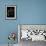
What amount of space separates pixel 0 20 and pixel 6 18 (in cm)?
22

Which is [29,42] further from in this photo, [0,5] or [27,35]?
[0,5]

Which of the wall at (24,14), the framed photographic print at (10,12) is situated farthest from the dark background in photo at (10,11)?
the wall at (24,14)

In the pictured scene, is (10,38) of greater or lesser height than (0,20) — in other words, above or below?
below

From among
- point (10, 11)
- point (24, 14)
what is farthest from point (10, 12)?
point (24, 14)

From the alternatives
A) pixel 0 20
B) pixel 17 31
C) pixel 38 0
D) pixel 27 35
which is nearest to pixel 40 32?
pixel 27 35

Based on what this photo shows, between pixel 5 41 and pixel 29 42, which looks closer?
pixel 29 42

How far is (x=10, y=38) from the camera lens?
14.9 feet

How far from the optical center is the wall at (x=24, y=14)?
4.68 meters

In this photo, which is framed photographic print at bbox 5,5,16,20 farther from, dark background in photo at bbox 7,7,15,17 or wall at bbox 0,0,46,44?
wall at bbox 0,0,46,44

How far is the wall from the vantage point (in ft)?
15.4

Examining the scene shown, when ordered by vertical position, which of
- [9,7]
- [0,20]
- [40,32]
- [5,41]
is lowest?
[5,41]

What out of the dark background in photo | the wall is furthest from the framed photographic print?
the wall

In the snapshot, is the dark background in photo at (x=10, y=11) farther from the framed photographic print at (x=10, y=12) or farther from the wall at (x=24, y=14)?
the wall at (x=24, y=14)

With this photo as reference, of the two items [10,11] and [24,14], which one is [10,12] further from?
[24,14]
